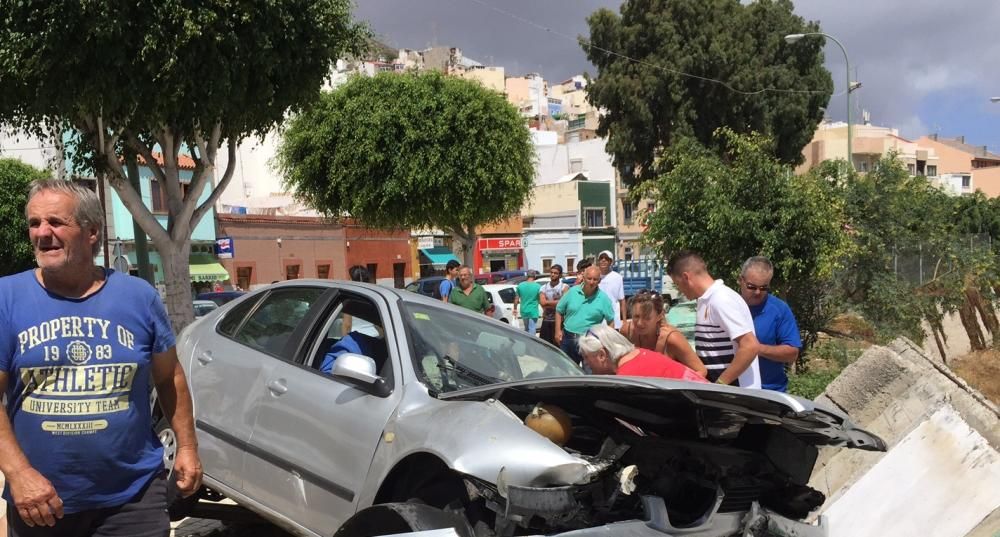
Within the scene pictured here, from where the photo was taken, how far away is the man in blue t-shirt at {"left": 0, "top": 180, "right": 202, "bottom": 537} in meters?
2.48

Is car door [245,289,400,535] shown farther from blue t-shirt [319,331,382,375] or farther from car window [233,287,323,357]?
car window [233,287,323,357]

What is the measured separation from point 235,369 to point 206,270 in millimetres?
31002

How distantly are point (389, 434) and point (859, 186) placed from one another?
11.2 metres

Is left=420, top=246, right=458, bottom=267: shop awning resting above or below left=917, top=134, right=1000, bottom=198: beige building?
below

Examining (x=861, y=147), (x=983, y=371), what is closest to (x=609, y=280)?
(x=983, y=371)

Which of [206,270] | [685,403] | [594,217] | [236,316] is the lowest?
[206,270]

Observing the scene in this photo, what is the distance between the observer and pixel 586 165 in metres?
57.0

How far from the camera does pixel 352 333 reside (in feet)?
14.5

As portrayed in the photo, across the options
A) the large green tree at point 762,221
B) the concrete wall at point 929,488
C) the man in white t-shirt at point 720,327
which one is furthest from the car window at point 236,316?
the large green tree at point 762,221

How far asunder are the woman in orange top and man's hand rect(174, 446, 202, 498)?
3026 millimetres

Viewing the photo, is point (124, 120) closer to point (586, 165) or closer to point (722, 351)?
point (722, 351)

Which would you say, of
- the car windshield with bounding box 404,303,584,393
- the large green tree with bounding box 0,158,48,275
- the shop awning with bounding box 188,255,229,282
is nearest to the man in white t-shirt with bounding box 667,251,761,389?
the car windshield with bounding box 404,303,584,393

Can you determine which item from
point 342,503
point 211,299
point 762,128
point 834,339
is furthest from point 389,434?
point 762,128

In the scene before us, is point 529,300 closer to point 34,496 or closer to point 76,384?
point 76,384
